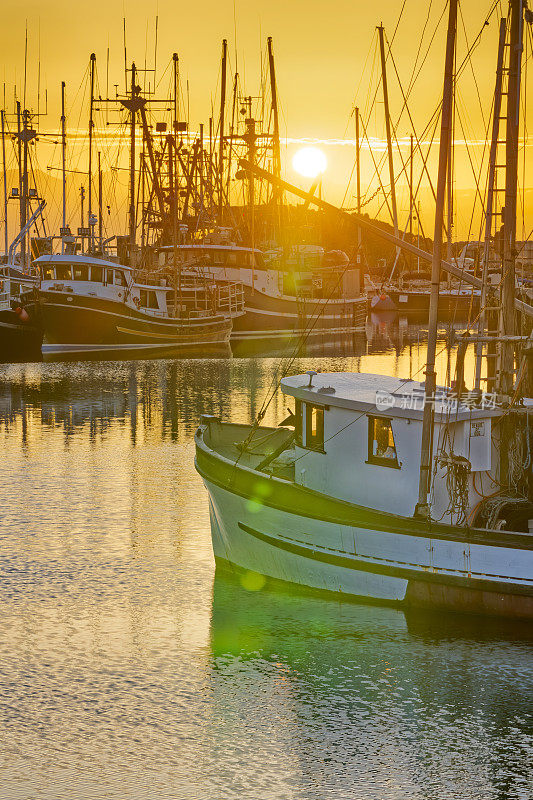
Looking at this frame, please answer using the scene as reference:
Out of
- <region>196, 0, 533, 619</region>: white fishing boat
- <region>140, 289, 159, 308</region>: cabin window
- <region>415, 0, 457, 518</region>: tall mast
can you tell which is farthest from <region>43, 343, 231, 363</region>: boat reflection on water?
<region>415, 0, 457, 518</region>: tall mast

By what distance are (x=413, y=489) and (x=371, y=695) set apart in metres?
3.81

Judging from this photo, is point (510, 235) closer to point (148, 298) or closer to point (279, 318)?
point (148, 298)

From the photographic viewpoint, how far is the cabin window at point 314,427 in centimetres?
1859

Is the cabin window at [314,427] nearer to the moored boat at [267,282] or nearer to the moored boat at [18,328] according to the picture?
the moored boat at [18,328]

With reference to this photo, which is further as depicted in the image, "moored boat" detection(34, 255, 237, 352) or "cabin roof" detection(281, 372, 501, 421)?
"moored boat" detection(34, 255, 237, 352)

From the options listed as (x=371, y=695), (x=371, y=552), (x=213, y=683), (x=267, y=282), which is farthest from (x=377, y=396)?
(x=267, y=282)

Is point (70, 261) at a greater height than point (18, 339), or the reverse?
point (70, 261)

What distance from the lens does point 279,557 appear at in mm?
18328

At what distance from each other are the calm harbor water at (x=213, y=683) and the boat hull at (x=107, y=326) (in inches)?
1730

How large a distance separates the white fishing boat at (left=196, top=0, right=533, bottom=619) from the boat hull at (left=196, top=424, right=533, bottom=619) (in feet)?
0.07

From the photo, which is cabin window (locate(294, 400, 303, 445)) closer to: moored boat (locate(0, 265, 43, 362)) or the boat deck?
the boat deck

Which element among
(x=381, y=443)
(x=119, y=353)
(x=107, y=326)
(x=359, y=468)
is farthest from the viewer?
(x=119, y=353)

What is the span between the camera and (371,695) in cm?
1470

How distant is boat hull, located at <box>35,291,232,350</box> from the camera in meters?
67.8
